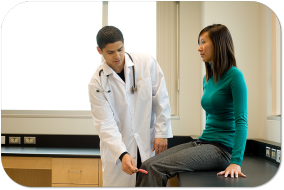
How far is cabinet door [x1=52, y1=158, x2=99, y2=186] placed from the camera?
2027 millimetres

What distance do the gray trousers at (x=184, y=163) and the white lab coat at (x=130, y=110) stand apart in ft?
0.95

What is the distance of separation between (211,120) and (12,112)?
2.26 metres

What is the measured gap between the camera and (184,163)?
119 centimetres

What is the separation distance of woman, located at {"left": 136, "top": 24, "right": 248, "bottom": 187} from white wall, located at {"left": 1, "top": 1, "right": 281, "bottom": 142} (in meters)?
0.75

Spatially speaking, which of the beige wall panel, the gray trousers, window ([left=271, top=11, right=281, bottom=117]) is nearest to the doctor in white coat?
the gray trousers

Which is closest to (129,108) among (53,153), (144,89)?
(144,89)

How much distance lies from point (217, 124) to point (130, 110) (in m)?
0.55

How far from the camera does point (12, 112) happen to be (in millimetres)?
2598

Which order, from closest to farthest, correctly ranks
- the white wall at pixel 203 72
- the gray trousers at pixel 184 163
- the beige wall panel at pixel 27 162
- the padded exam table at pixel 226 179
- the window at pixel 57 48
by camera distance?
the padded exam table at pixel 226 179 < the gray trousers at pixel 184 163 < the white wall at pixel 203 72 < the beige wall panel at pixel 27 162 < the window at pixel 57 48

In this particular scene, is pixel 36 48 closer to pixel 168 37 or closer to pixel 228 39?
pixel 168 37

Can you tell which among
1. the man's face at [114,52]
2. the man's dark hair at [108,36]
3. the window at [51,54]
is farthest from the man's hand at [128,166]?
the window at [51,54]

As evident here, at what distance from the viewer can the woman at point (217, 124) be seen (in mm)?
1117

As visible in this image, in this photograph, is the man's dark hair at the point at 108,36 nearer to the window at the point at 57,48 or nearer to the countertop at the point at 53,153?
the countertop at the point at 53,153

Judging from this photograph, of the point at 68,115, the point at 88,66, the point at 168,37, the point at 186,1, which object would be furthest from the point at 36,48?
the point at 186,1
